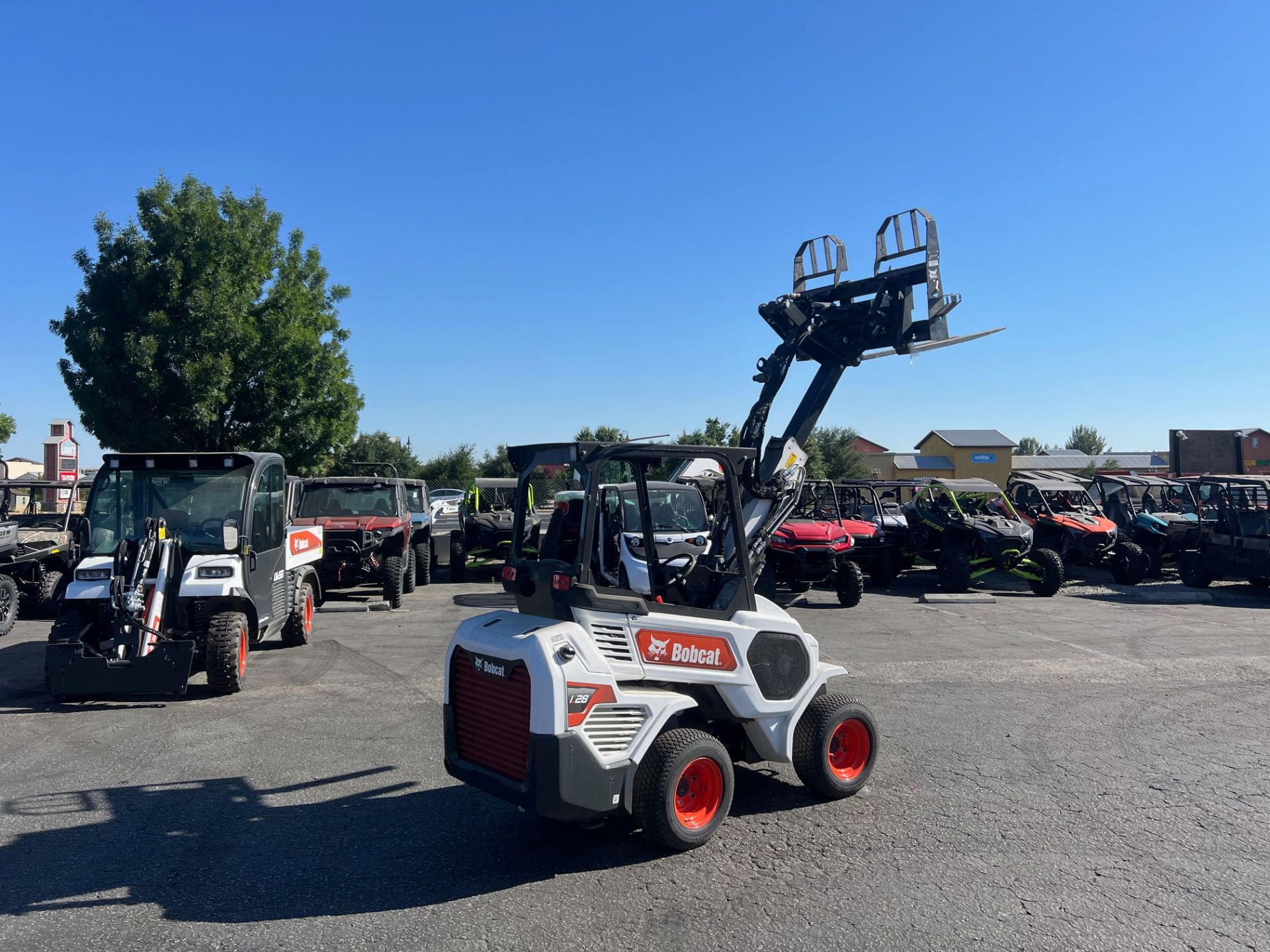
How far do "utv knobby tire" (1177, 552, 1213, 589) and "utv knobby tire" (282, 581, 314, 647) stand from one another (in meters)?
16.1

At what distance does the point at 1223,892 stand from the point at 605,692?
3182 mm

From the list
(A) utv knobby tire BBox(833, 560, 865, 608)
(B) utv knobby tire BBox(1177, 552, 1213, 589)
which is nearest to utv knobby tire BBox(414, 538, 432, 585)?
(A) utv knobby tire BBox(833, 560, 865, 608)

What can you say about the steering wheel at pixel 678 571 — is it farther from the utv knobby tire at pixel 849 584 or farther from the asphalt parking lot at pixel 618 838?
the utv knobby tire at pixel 849 584

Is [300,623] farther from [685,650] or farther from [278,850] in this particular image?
[685,650]

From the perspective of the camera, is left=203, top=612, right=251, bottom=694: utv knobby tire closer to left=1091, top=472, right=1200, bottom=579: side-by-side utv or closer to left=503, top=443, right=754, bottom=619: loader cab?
left=503, top=443, right=754, bottom=619: loader cab

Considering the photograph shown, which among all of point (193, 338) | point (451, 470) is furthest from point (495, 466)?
point (193, 338)

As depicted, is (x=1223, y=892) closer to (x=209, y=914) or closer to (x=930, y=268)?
(x=209, y=914)

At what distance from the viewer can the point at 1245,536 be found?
16016 mm

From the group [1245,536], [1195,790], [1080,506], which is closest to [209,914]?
[1195,790]

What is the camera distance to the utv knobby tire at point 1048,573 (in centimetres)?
1602

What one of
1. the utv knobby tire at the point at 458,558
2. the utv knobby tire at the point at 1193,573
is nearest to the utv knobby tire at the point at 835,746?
the utv knobby tire at the point at 458,558

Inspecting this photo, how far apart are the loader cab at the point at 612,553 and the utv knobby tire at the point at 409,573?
9601 millimetres

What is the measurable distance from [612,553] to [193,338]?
52.9 feet

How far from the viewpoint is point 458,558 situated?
1816 cm
